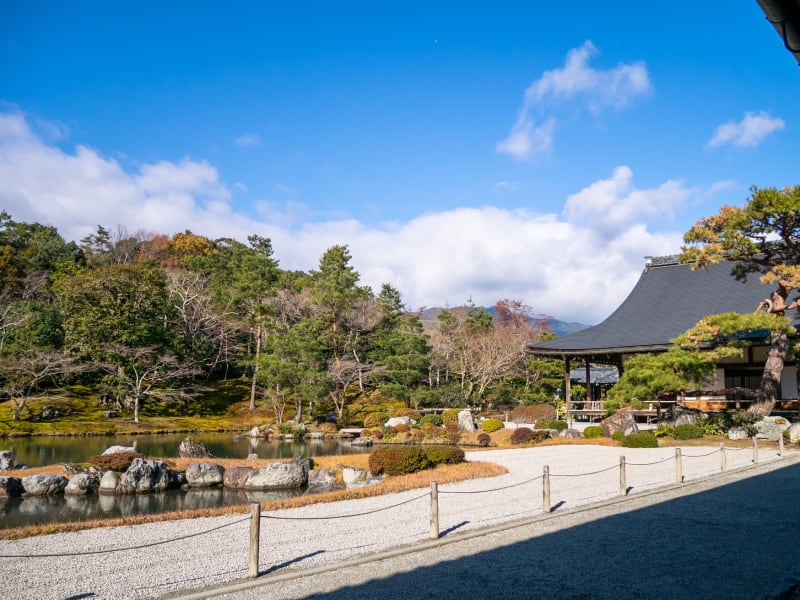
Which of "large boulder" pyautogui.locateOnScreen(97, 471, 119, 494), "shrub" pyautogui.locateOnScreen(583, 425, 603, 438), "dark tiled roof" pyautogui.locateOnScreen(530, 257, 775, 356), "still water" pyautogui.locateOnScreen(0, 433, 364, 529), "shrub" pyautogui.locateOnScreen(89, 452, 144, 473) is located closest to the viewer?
"still water" pyautogui.locateOnScreen(0, 433, 364, 529)

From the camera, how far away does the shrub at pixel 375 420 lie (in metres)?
31.7

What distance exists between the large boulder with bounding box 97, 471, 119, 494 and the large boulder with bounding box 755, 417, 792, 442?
64.2ft

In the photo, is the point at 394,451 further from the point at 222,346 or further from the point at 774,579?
the point at 222,346

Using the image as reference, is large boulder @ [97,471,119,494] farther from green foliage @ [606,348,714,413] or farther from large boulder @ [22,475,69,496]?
green foliage @ [606,348,714,413]

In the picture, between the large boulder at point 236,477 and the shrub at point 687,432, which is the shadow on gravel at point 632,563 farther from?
the shrub at point 687,432

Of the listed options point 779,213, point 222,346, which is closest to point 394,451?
point 779,213

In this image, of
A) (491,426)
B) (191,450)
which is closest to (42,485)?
(191,450)

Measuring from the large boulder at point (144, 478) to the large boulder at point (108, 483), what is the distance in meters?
0.16

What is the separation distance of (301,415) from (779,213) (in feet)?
83.8

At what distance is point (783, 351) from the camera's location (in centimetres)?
2042

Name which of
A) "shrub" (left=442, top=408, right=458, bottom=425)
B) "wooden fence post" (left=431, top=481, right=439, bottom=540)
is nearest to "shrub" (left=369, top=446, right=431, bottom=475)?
"wooden fence post" (left=431, top=481, right=439, bottom=540)

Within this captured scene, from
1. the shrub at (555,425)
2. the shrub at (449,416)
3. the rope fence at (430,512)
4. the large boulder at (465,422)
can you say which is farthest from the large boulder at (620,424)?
the shrub at (449,416)

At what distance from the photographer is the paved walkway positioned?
5.57 metres

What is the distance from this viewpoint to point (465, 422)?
2748 cm
